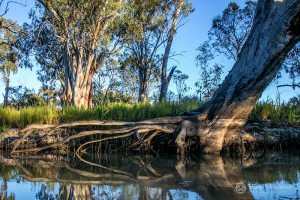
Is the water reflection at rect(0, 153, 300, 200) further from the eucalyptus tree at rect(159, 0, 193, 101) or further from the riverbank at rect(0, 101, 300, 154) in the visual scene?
the eucalyptus tree at rect(159, 0, 193, 101)

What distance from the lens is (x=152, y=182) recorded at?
3320mm

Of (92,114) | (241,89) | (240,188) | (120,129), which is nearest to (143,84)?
(92,114)

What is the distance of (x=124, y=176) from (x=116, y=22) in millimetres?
13751

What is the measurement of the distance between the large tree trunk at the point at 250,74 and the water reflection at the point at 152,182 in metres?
1.42

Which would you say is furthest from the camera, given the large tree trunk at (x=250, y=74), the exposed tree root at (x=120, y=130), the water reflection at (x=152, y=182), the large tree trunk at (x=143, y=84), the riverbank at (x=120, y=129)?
the large tree trunk at (x=143, y=84)

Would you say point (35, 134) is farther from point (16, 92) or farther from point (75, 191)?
point (16, 92)

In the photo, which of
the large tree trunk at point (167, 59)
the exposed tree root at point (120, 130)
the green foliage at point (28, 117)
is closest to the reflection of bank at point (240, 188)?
the exposed tree root at point (120, 130)

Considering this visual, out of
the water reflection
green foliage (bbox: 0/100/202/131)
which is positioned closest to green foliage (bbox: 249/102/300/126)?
green foliage (bbox: 0/100/202/131)

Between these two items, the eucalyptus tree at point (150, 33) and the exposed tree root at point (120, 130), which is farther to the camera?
the eucalyptus tree at point (150, 33)

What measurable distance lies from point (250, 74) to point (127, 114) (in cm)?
317

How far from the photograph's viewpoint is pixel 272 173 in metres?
3.74

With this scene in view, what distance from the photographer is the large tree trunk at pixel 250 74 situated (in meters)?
4.92

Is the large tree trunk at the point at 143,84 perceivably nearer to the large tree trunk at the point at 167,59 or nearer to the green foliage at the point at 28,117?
the large tree trunk at the point at 167,59

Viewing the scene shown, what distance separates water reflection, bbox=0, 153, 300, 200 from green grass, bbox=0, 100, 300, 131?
10.0 feet
